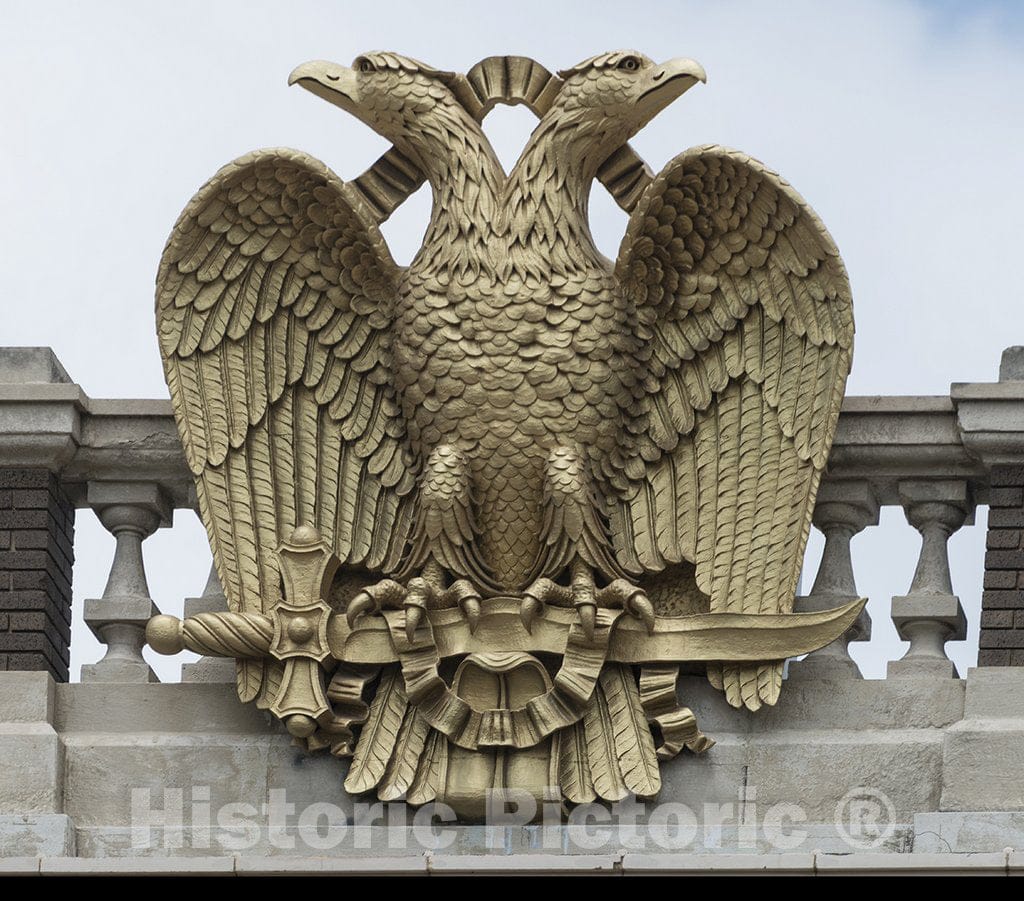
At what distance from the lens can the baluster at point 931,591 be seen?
1814 centimetres

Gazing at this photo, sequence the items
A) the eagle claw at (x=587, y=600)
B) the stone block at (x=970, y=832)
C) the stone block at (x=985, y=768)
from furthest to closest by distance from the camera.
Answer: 1. the eagle claw at (x=587, y=600)
2. the stone block at (x=985, y=768)
3. the stone block at (x=970, y=832)

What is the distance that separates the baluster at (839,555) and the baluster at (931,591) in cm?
17

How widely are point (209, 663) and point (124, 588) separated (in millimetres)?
525

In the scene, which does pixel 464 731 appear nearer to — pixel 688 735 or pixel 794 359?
pixel 688 735

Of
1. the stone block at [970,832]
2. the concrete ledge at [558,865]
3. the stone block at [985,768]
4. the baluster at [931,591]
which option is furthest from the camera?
the baluster at [931,591]

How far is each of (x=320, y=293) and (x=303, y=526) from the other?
3.51ft

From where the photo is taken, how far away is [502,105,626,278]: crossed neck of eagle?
18281 mm

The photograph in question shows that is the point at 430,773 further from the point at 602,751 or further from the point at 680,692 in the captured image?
the point at 680,692

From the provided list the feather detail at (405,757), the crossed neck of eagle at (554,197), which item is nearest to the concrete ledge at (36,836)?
the feather detail at (405,757)

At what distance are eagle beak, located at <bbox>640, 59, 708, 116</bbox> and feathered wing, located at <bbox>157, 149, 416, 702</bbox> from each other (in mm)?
1388

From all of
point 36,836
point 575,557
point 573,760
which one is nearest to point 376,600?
point 575,557

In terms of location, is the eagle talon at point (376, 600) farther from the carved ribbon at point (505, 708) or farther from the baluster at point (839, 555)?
the baluster at point (839, 555)

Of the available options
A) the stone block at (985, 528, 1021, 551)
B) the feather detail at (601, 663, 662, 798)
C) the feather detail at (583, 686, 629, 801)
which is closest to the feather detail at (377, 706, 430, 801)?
the feather detail at (583, 686, 629, 801)
